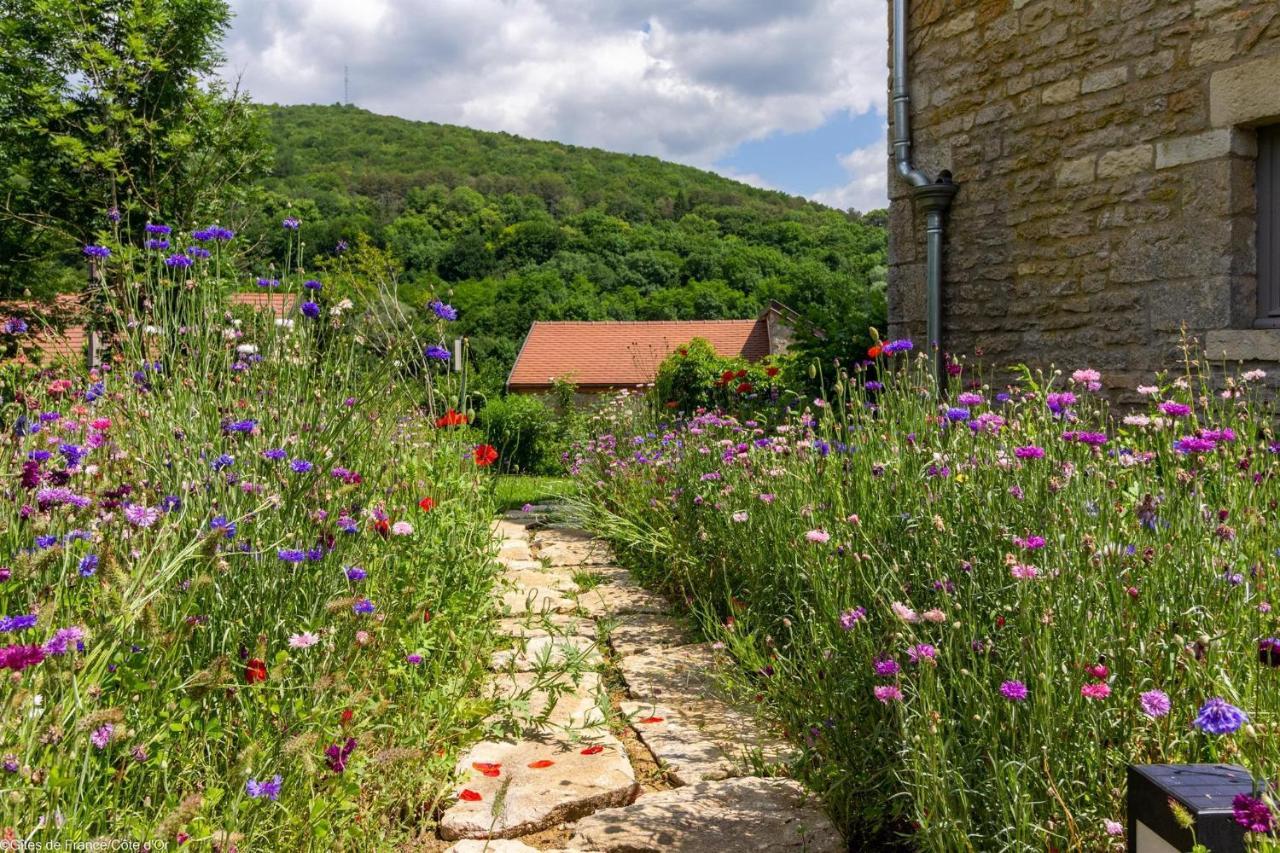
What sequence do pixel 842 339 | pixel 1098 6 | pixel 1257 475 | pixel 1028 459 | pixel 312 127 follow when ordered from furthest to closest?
pixel 312 127 → pixel 842 339 → pixel 1098 6 → pixel 1257 475 → pixel 1028 459

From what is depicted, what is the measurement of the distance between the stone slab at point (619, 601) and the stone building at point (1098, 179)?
2333 millimetres

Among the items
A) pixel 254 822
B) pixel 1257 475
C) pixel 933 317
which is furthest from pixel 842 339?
pixel 254 822

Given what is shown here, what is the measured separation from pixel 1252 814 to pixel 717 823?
124 centimetres

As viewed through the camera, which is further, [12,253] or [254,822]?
[12,253]

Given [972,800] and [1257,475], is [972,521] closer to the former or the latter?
[972,800]

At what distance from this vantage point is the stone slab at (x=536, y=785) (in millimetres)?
2016

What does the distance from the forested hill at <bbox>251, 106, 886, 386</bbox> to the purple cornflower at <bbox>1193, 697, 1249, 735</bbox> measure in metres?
27.8

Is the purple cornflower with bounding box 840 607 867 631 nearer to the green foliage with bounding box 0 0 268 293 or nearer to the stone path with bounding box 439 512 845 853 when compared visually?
the stone path with bounding box 439 512 845 853

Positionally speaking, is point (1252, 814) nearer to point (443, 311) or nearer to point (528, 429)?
point (443, 311)

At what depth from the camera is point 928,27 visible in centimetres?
563

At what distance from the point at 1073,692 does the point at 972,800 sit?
0.96 ft

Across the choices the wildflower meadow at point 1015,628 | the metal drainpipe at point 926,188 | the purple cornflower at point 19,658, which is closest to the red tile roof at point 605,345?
the metal drainpipe at point 926,188

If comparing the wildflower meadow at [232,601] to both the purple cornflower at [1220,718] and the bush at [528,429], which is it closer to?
the purple cornflower at [1220,718]

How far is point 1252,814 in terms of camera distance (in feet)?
3.16
